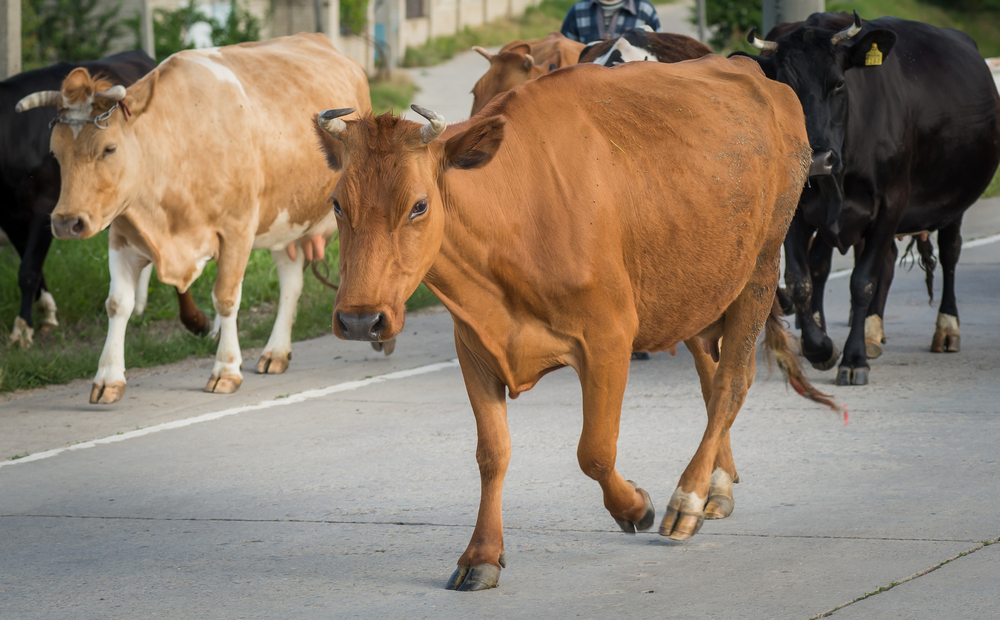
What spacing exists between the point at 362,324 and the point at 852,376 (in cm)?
454

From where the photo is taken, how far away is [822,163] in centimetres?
711

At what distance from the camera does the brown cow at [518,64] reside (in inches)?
373

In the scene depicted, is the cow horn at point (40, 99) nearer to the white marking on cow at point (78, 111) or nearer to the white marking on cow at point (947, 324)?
the white marking on cow at point (78, 111)

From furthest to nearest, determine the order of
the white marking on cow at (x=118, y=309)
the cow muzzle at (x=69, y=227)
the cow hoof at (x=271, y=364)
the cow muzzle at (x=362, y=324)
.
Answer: the cow hoof at (x=271, y=364)
the white marking on cow at (x=118, y=309)
the cow muzzle at (x=69, y=227)
the cow muzzle at (x=362, y=324)

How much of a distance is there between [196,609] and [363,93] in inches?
250

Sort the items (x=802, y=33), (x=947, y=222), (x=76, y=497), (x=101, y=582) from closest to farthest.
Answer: (x=101, y=582) → (x=76, y=497) → (x=802, y=33) → (x=947, y=222)

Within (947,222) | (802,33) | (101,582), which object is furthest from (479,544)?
(947,222)

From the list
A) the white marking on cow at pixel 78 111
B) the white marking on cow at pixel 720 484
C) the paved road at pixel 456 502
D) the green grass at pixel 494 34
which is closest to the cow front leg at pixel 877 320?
the paved road at pixel 456 502

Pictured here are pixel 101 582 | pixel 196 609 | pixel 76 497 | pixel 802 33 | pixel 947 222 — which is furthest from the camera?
pixel 947 222

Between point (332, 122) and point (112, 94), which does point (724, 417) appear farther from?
point (112, 94)

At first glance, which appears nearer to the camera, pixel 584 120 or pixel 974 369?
pixel 584 120

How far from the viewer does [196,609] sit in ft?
14.2

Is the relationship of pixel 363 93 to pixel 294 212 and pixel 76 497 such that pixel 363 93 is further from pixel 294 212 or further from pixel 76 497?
pixel 76 497

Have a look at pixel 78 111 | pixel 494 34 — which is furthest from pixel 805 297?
pixel 494 34
